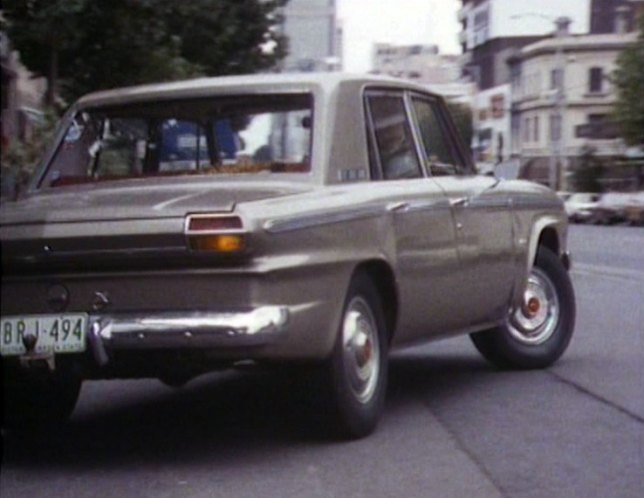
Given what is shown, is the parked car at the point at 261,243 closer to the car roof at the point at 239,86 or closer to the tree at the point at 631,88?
the car roof at the point at 239,86

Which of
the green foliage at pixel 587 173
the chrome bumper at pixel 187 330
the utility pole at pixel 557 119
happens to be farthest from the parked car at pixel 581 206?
the chrome bumper at pixel 187 330

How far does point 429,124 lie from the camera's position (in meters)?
9.21

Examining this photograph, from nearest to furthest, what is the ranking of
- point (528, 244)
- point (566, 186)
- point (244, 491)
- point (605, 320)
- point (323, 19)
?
point (244, 491)
point (528, 244)
point (605, 320)
point (566, 186)
point (323, 19)

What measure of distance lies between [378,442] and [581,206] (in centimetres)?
6267

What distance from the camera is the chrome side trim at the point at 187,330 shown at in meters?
6.76

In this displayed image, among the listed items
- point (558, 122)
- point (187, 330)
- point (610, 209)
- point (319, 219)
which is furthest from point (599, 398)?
point (558, 122)

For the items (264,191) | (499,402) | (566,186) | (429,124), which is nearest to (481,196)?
(429,124)

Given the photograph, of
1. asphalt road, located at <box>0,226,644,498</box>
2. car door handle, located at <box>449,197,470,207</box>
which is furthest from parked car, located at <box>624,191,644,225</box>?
car door handle, located at <box>449,197,470,207</box>

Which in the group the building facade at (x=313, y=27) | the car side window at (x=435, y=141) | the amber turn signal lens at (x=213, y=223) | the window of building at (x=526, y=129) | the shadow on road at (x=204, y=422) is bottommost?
the window of building at (x=526, y=129)

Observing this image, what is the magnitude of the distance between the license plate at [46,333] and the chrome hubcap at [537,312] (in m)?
3.83

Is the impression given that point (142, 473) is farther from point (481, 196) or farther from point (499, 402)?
point (481, 196)

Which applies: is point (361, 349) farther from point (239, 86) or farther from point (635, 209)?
point (635, 209)

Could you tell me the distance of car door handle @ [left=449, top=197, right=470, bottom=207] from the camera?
28.6 ft

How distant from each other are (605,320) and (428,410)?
5.84 meters
